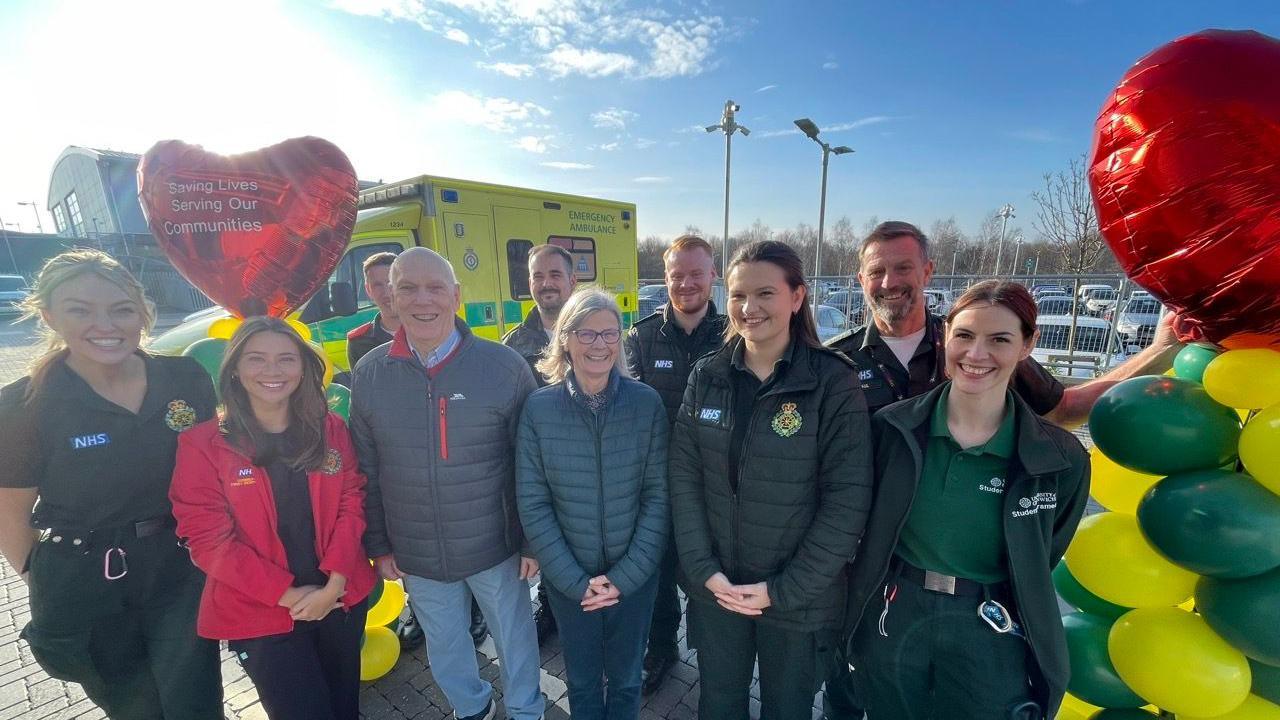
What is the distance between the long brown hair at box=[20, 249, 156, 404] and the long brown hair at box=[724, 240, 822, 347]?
2.33 m

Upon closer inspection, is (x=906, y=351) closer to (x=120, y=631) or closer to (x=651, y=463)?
(x=651, y=463)

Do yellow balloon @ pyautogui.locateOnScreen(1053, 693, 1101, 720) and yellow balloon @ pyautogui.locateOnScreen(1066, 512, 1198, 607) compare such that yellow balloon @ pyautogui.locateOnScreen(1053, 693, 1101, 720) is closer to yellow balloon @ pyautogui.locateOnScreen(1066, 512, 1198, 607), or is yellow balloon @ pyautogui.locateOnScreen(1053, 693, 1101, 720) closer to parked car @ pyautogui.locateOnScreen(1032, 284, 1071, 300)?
yellow balloon @ pyautogui.locateOnScreen(1066, 512, 1198, 607)

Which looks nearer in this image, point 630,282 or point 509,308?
point 509,308

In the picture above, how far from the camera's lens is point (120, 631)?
1881 millimetres

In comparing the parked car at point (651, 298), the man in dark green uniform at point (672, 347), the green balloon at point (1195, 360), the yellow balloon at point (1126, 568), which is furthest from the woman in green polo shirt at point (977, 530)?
the parked car at point (651, 298)

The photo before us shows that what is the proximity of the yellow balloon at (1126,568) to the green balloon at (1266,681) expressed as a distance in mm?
223

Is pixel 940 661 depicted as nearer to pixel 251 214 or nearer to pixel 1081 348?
pixel 251 214

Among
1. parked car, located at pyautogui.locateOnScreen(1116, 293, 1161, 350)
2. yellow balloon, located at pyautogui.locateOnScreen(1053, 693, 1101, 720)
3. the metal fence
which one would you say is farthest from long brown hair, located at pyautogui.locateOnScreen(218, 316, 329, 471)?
parked car, located at pyautogui.locateOnScreen(1116, 293, 1161, 350)

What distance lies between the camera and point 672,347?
267cm

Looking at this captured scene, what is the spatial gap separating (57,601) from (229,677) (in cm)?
147

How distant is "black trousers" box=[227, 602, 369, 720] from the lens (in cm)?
191

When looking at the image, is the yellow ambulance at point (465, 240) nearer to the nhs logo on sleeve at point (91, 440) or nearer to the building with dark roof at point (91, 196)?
the nhs logo on sleeve at point (91, 440)

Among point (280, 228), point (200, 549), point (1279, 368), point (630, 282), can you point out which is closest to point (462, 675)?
point (200, 549)

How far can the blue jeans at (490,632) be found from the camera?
7.37 ft
